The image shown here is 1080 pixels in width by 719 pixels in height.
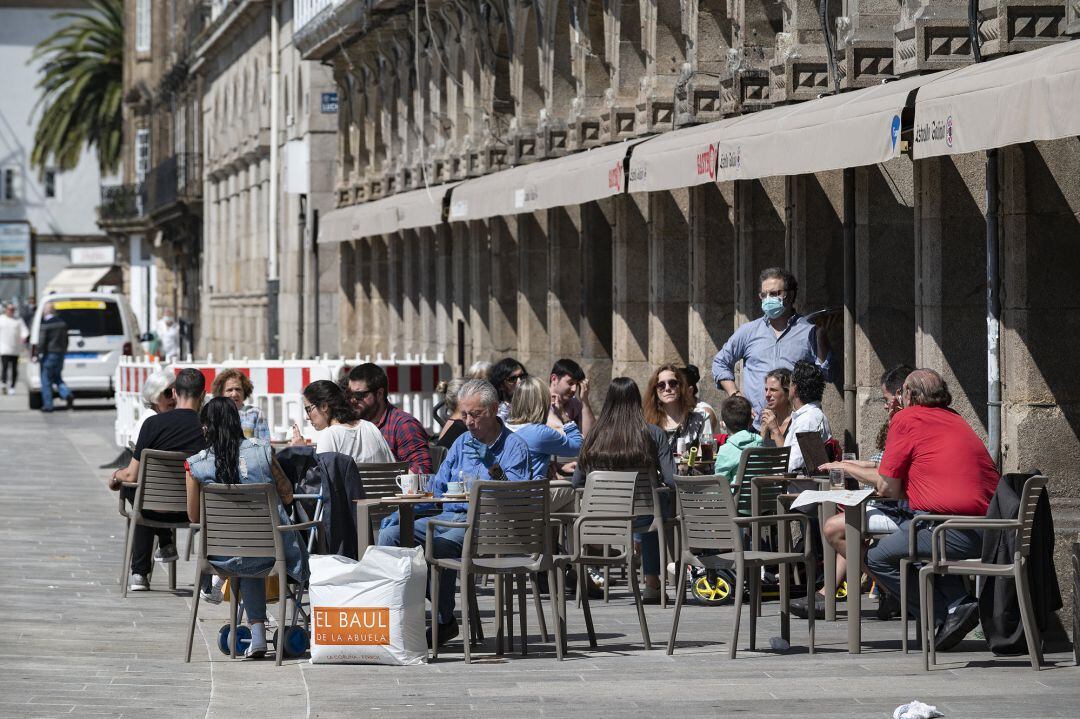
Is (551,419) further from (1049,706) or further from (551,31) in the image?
(551,31)

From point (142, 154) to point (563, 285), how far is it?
51560 millimetres

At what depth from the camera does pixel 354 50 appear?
35.7m

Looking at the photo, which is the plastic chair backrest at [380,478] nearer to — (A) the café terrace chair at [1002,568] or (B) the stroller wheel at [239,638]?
(B) the stroller wheel at [239,638]

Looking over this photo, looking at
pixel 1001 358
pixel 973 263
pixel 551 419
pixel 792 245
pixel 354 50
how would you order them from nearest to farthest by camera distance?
pixel 1001 358
pixel 973 263
pixel 551 419
pixel 792 245
pixel 354 50

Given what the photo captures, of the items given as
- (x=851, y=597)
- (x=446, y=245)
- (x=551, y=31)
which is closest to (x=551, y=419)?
(x=851, y=597)

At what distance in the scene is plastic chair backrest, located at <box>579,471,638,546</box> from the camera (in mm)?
11141

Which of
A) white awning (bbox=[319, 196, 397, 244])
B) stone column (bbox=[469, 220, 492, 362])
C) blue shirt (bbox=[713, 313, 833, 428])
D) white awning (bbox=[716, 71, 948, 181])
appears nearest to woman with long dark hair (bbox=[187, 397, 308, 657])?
white awning (bbox=[716, 71, 948, 181])

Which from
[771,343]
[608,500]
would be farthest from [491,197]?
[608,500]

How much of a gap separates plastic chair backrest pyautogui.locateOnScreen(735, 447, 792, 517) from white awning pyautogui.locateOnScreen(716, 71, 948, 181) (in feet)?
5.42

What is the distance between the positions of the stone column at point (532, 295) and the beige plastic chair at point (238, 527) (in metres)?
15.6

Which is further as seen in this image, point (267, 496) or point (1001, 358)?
point (1001, 358)

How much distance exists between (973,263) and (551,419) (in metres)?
3.13

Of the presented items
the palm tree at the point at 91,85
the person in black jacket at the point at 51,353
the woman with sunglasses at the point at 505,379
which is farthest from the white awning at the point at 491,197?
the palm tree at the point at 91,85

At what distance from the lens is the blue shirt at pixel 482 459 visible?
35.9ft
